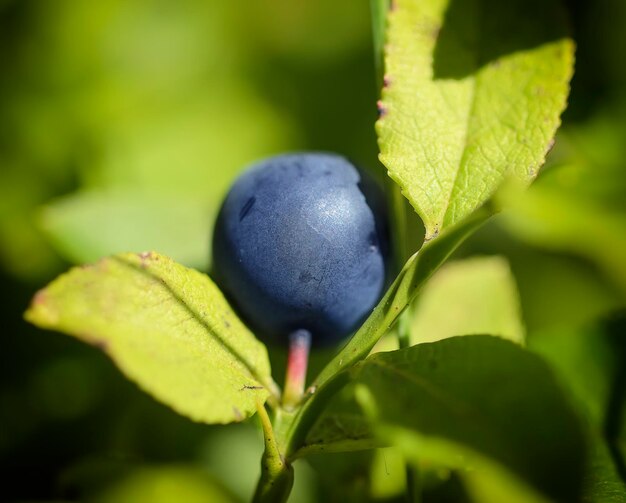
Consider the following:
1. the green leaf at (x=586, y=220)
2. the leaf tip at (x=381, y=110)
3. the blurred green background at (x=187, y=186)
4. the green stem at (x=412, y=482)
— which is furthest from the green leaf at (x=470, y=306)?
the leaf tip at (x=381, y=110)

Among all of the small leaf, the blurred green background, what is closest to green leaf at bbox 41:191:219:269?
the blurred green background

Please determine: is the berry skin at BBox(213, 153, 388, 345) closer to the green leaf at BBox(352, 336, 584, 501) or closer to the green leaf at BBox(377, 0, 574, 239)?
the green leaf at BBox(377, 0, 574, 239)

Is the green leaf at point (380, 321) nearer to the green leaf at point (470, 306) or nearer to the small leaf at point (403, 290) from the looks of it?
the small leaf at point (403, 290)

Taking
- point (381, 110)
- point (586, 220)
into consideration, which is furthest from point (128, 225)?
point (586, 220)

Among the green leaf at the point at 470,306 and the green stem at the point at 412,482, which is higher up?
the green leaf at the point at 470,306

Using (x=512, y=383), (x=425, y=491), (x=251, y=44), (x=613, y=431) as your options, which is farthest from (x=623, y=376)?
(x=251, y=44)

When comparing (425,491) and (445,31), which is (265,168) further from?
(425,491)
